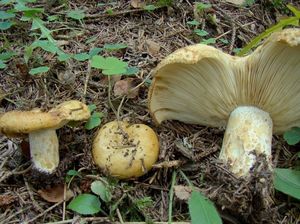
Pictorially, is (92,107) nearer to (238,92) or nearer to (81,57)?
(81,57)

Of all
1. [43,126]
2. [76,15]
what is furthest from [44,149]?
[76,15]

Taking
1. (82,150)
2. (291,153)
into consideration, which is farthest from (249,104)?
(82,150)

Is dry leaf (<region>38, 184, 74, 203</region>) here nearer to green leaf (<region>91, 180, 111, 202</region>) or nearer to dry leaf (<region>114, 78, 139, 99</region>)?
green leaf (<region>91, 180, 111, 202</region>)

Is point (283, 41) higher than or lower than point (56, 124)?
higher

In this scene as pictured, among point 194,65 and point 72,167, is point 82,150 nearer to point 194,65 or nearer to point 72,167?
point 72,167

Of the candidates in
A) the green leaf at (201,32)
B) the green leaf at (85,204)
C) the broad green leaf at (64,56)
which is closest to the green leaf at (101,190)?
the green leaf at (85,204)

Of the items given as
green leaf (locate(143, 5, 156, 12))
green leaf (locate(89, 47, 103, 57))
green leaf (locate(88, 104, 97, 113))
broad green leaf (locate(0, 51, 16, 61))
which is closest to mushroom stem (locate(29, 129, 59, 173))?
green leaf (locate(88, 104, 97, 113))

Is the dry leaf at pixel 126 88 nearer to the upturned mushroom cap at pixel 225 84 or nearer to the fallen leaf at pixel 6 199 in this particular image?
the upturned mushroom cap at pixel 225 84
